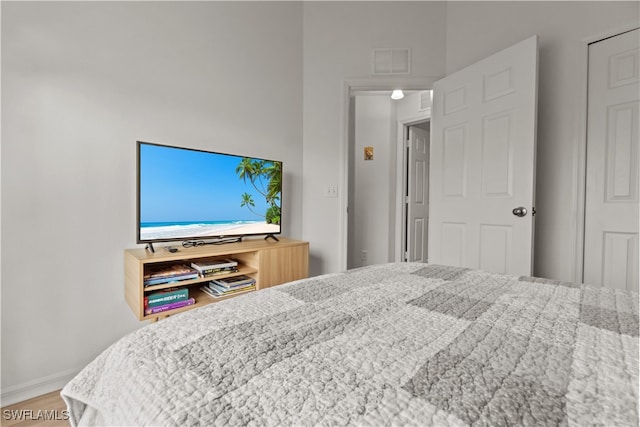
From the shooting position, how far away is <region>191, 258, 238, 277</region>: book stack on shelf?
1674 millimetres

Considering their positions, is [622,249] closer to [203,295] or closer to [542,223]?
[542,223]

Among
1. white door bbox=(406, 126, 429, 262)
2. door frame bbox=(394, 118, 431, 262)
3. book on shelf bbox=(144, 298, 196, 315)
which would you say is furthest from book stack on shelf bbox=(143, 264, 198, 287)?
white door bbox=(406, 126, 429, 262)

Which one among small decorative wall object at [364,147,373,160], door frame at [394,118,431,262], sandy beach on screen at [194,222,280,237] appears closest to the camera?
sandy beach on screen at [194,222,280,237]

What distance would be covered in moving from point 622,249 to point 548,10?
167 cm

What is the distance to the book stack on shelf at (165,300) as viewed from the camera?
1498 millimetres

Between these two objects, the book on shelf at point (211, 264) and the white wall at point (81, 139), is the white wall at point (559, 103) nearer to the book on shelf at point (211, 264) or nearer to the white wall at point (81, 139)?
the book on shelf at point (211, 264)

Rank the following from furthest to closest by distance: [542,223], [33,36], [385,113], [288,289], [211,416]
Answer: [385,113]
[542,223]
[33,36]
[288,289]
[211,416]

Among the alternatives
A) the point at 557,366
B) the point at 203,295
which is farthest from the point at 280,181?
the point at 557,366

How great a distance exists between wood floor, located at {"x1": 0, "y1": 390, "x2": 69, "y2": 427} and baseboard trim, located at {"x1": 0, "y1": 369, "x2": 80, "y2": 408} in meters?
0.02

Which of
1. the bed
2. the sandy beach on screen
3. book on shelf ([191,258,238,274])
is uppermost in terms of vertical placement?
the sandy beach on screen

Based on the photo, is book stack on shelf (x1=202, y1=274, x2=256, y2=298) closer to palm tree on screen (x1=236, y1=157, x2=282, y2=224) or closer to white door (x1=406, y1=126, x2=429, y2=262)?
palm tree on screen (x1=236, y1=157, x2=282, y2=224)

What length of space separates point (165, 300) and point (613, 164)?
273 cm

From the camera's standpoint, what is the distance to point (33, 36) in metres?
1.42

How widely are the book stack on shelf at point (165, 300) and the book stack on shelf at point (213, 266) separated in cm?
14
